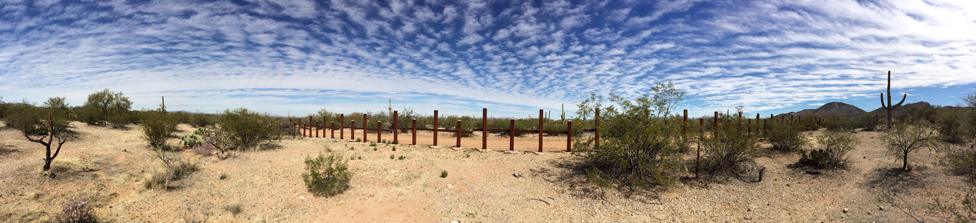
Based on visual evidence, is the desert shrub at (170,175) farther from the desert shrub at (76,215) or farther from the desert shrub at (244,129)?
the desert shrub at (244,129)

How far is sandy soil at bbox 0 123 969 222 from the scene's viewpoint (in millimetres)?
6801

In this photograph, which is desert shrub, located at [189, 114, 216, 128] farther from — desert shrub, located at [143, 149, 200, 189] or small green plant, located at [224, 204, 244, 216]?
small green plant, located at [224, 204, 244, 216]

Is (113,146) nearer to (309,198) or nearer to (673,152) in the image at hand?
(309,198)

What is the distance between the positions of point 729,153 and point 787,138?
338 cm

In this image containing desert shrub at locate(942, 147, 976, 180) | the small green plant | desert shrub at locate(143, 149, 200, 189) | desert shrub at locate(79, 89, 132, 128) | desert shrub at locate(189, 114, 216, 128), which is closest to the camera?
the small green plant

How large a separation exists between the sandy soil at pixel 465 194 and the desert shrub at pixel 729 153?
51 cm

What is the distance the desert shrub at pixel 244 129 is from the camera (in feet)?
40.0

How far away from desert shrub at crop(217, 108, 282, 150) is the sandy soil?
2.26 meters

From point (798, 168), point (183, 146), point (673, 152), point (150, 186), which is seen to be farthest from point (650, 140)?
point (183, 146)

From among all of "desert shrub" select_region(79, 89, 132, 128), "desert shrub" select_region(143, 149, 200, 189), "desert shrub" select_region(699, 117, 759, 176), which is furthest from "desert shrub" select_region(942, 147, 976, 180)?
"desert shrub" select_region(79, 89, 132, 128)

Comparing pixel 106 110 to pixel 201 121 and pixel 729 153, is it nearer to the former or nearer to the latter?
pixel 201 121

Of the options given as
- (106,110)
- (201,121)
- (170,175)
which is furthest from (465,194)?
(201,121)

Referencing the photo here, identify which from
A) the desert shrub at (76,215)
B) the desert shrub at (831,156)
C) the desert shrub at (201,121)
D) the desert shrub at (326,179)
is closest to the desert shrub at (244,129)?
the desert shrub at (326,179)

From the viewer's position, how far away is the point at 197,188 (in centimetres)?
820
